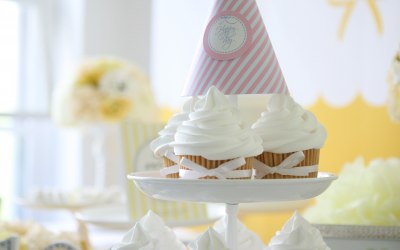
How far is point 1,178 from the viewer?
4004 mm

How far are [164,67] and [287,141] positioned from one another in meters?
2.10

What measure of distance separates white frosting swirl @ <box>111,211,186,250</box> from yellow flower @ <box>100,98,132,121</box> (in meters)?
2.07

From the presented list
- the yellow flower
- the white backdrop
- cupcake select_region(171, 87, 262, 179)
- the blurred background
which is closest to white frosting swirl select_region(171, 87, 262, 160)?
cupcake select_region(171, 87, 262, 179)

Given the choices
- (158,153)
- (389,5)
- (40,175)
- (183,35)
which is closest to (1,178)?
(40,175)

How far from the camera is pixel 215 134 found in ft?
3.22

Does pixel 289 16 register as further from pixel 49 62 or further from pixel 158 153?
pixel 49 62

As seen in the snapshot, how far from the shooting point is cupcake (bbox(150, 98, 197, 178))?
1.06 meters

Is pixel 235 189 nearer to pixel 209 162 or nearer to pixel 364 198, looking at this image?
pixel 209 162

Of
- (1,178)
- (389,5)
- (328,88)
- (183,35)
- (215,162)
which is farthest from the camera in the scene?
(1,178)

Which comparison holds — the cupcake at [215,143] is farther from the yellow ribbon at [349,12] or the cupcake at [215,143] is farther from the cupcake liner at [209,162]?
the yellow ribbon at [349,12]

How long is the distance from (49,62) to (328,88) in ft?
7.53

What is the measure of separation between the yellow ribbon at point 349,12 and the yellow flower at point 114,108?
3.91 feet

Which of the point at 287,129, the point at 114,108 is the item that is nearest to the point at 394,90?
the point at 287,129

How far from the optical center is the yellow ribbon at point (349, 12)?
2125mm
